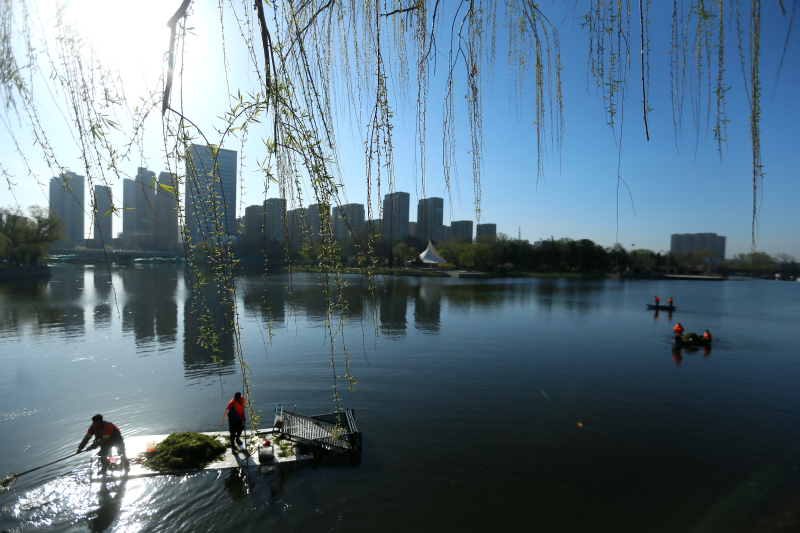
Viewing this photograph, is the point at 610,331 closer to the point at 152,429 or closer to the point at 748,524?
the point at 748,524

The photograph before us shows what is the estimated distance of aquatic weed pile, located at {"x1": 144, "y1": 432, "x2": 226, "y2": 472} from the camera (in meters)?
6.26

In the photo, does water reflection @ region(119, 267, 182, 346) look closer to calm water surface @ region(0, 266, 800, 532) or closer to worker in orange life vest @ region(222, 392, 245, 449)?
calm water surface @ region(0, 266, 800, 532)

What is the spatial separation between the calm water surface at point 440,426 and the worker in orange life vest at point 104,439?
37 cm

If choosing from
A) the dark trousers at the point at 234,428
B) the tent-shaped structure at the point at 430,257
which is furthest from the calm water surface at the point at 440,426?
Result: the tent-shaped structure at the point at 430,257

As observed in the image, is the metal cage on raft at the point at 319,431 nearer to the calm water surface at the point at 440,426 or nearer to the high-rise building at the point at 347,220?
the calm water surface at the point at 440,426

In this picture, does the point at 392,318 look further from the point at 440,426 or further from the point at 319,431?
the point at 319,431

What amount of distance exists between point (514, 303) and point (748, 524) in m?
23.6

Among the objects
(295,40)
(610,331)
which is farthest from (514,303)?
(295,40)

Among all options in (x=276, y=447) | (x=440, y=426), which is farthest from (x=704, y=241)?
(x=276, y=447)

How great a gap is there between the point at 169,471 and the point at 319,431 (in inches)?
93.4

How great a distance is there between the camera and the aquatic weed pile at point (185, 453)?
626 centimetres

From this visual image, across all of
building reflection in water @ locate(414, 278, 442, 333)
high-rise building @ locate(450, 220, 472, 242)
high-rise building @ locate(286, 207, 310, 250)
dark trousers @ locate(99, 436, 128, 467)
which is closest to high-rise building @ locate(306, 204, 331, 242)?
high-rise building @ locate(286, 207, 310, 250)

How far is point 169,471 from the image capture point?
20.2 feet

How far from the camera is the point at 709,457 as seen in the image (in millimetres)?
7270
